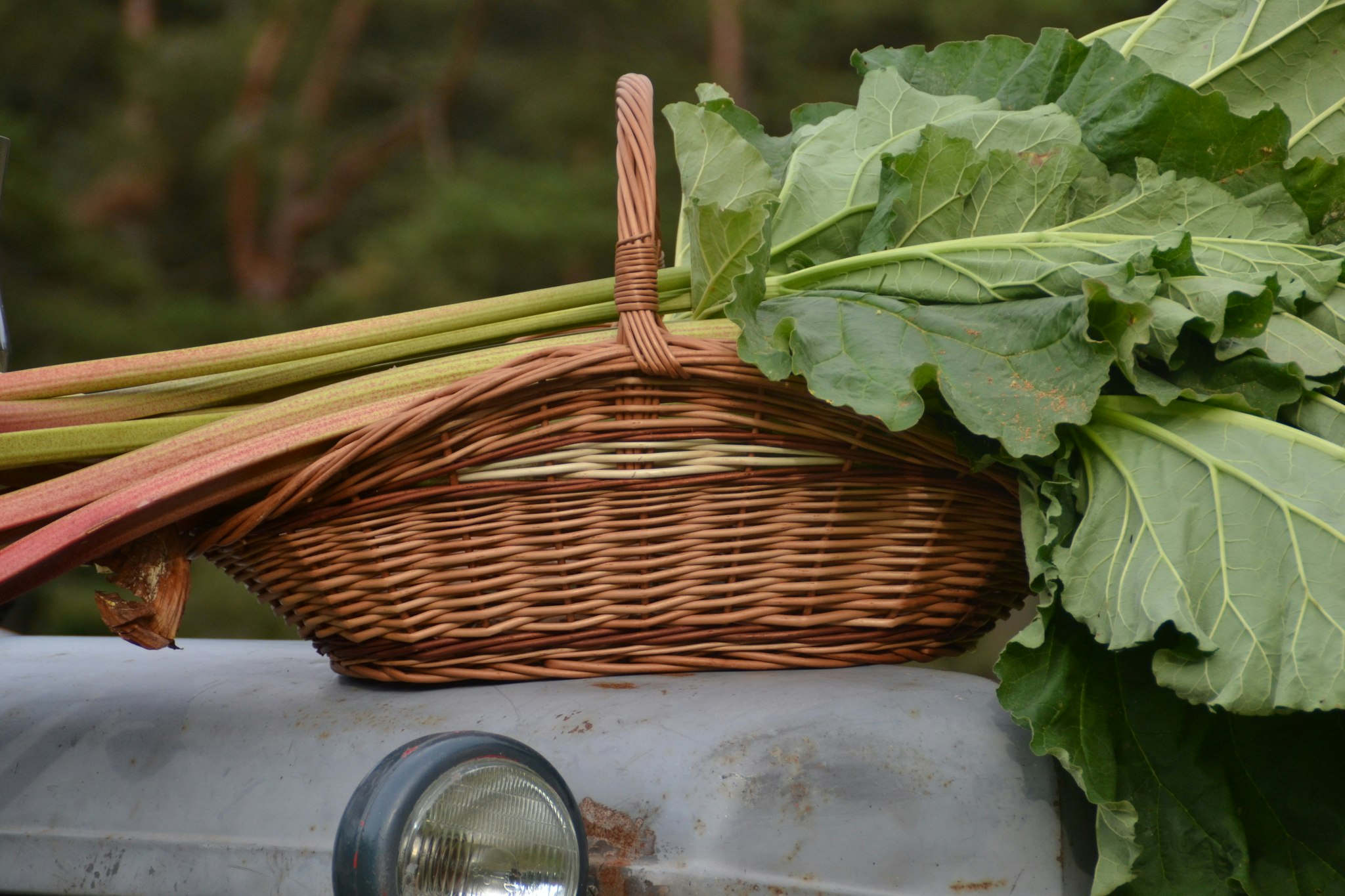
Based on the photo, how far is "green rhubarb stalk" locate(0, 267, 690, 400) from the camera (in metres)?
1.26

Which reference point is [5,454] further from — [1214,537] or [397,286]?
[397,286]

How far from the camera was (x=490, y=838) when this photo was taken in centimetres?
78

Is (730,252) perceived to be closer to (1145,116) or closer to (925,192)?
(925,192)

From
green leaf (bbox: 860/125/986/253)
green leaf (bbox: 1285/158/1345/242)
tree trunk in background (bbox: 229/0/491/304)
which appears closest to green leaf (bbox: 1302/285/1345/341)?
green leaf (bbox: 1285/158/1345/242)

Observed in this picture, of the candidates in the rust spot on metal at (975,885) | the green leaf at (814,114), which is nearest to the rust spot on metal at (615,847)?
the rust spot on metal at (975,885)

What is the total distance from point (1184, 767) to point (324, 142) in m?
9.18

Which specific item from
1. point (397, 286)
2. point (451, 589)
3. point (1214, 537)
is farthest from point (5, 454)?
point (397, 286)

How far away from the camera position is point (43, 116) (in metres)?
8.94

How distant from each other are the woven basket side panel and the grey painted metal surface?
1.7 inches

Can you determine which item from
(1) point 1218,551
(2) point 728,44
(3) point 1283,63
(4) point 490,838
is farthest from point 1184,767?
(2) point 728,44

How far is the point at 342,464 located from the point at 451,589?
17cm

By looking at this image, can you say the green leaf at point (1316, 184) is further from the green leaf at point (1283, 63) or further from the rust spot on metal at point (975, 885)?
the rust spot on metal at point (975, 885)

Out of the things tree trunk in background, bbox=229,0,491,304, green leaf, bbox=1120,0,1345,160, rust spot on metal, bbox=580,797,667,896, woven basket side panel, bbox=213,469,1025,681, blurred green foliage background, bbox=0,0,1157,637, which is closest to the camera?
rust spot on metal, bbox=580,797,667,896

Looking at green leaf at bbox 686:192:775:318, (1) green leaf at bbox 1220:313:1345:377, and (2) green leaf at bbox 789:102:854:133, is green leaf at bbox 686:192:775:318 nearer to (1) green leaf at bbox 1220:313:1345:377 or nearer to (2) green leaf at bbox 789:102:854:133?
(2) green leaf at bbox 789:102:854:133
